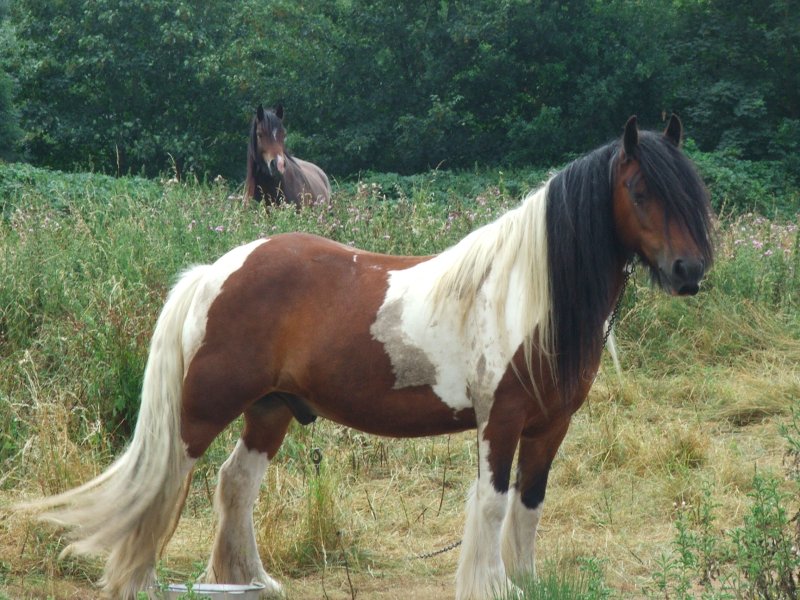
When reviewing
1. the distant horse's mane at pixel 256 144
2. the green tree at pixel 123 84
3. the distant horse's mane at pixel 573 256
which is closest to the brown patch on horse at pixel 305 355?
the distant horse's mane at pixel 573 256

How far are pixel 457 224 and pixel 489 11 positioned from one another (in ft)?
Result: 44.3

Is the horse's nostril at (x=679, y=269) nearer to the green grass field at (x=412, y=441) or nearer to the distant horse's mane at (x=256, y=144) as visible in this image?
the green grass field at (x=412, y=441)

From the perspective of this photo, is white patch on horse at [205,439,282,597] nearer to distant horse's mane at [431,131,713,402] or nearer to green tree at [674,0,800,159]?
distant horse's mane at [431,131,713,402]

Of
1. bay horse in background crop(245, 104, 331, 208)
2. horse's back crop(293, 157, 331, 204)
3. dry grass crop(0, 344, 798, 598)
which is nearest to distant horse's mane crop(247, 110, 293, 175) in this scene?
bay horse in background crop(245, 104, 331, 208)

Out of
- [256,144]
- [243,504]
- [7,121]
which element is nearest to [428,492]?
[243,504]

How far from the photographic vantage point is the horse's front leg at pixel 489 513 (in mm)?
3729

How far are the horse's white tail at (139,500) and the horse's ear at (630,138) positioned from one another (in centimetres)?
194

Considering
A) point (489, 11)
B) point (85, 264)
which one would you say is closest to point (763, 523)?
point (85, 264)

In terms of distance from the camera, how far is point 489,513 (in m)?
3.75

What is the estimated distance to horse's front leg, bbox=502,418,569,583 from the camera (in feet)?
13.1

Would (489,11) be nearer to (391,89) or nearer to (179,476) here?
(391,89)

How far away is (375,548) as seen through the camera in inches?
190

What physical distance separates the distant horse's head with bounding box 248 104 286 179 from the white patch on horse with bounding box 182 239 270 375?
20.6ft

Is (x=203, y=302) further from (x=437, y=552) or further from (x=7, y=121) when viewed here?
(x=7, y=121)
